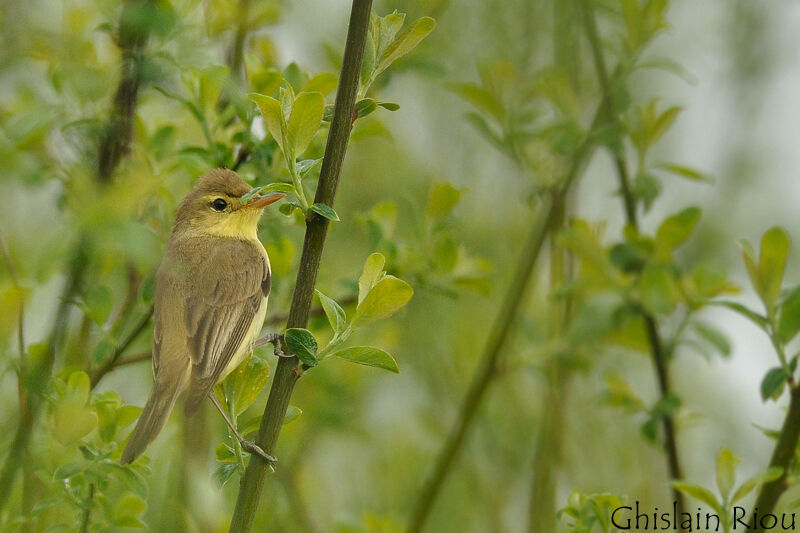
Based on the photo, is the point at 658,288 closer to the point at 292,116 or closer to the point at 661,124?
the point at 661,124

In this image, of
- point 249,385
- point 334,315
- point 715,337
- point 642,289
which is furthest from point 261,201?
point 715,337

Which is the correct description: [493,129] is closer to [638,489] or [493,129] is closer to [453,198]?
[453,198]

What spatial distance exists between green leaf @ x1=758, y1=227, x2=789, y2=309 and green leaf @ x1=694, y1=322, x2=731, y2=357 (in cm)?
50

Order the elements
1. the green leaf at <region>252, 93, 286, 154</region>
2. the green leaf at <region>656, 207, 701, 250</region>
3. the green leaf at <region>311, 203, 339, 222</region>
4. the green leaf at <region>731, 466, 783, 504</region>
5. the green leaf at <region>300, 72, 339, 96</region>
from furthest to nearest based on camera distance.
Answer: the green leaf at <region>656, 207, 701, 250</region> → the green leaf at <region>300, 72, 339, 96</region> → the green leaf at <region>731, 466, 783, 504</region> → the green leaf at <region>252, 93, 286, 154</region> → the green leaf at <region>311, 203, 339, 222</region>

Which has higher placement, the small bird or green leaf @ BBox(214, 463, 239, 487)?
the small bird

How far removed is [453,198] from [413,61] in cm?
49

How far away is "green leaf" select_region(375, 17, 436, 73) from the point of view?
5.67 feet

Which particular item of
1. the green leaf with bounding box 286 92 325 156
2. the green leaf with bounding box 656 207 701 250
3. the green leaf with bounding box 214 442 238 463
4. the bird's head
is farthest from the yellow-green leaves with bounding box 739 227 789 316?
the bird's head

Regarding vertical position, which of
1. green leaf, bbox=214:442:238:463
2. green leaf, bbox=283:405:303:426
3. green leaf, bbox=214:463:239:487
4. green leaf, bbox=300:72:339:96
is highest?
green leaf, bbox=300:72:339:96

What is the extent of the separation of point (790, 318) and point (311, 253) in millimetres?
1183

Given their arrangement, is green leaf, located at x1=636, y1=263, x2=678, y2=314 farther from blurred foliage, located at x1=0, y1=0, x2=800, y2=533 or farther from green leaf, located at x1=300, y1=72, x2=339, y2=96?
green leaf, located at x1=300, y1=72, x2=339, y2=96

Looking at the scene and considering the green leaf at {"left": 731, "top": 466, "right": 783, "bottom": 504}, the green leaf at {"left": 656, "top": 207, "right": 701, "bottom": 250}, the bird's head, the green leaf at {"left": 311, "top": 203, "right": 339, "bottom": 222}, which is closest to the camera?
the green leaf at {"left": 311, "top": 203, "right": 339, "bottom": 222}

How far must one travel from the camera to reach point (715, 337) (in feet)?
8.93

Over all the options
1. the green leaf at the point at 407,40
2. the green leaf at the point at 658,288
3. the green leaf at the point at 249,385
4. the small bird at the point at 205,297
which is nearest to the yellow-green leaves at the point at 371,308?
the green leaf at the point at 249,385
